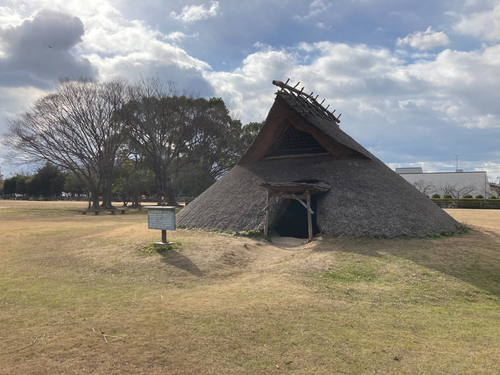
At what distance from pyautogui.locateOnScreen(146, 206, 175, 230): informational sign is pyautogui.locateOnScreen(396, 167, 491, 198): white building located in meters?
49.7

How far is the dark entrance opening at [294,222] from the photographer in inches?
650

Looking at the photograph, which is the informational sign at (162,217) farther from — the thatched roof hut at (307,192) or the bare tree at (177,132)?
the bare tree at (177,132)

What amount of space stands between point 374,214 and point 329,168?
3907 millimetres

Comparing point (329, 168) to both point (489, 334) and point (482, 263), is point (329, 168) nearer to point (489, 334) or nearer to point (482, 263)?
point (482, 263)

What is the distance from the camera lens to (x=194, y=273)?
922cm

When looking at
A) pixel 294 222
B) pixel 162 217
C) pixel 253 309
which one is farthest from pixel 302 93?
pixel 253 309

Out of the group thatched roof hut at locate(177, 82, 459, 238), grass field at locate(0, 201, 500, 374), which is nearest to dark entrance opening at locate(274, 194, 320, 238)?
thatched roof hut at locate(177, 82, 459, 238)

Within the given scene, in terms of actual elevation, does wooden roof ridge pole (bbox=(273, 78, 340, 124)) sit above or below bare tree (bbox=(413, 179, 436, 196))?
above

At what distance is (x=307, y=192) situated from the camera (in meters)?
13.7

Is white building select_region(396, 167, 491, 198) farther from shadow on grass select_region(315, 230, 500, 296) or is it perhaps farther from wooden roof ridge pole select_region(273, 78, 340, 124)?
shadow on grass select_region(315, 230, 500, 296)

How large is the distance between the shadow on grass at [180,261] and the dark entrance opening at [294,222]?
671 cm

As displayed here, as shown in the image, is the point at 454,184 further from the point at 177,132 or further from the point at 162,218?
the point at 162,218

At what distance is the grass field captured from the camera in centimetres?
433

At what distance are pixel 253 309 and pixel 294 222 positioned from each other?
10.9m
